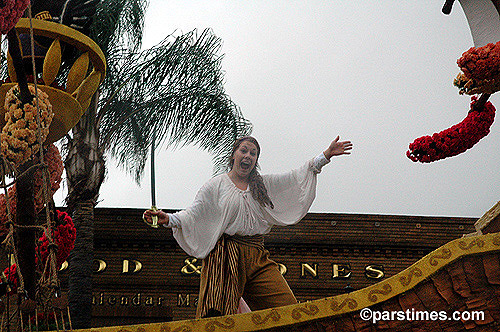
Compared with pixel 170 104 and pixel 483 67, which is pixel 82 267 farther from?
pixel 483 67

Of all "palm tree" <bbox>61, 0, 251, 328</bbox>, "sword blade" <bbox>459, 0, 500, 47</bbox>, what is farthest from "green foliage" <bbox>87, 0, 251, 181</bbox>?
"sword blade" <bbox>459, 0, 500, 47</bbox>

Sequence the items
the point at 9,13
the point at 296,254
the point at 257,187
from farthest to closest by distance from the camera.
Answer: the point at 296,254 < the point at 257,187 < the point at 9,13

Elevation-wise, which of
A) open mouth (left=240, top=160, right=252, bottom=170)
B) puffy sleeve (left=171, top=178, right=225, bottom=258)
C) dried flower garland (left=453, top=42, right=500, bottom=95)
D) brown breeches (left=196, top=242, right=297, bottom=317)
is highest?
dried flower garland (left=453, top=42, right=500, bottom=95)

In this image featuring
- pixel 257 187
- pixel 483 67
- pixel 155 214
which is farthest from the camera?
pixel 257 187

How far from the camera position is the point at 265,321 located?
3.84 meters

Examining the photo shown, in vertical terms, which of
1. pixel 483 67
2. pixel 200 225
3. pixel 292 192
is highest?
pixel 483 67

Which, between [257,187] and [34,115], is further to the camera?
[257,187]

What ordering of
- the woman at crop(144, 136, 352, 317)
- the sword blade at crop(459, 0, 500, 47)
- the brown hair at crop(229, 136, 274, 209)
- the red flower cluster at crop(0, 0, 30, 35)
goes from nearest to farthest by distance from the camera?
the red flower cluster at crop(0, 0, 30, 35) → the sword blade at crop(459, 0, 500, 47) → the woman at crop(144, 136, 352, 317) → the brown hair at crop(229, 136, 274, 209)

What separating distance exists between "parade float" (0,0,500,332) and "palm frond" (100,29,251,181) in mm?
3373

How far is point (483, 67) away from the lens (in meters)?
4.17

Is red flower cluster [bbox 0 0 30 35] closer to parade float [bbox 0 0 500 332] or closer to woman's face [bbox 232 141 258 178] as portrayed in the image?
parade float [bbox 0 0 500 332]

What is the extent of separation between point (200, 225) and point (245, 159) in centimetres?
69

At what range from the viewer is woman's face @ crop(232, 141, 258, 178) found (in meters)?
5.29

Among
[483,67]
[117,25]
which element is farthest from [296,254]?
[483,67]
